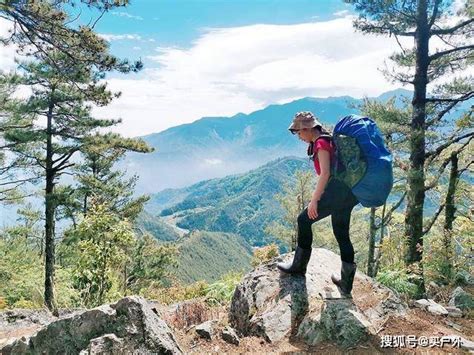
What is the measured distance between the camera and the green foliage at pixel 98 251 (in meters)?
6.60

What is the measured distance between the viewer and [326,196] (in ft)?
15.4

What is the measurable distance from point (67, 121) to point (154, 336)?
15.8 m

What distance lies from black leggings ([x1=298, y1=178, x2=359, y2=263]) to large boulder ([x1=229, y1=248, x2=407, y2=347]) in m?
0.55

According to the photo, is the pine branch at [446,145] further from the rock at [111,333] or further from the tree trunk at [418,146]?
the rock at [111,333]

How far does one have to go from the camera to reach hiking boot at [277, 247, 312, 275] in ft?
16.9

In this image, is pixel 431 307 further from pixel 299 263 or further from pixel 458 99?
pixel 458 99

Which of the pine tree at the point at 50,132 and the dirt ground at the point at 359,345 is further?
the pine tree at the point at 50,132

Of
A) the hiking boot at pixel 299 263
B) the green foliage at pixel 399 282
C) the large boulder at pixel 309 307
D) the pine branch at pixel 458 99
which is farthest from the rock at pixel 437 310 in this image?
the pine branch at pixel 458 99

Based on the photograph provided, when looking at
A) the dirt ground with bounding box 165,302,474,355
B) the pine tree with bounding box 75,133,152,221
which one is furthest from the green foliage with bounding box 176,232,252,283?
the dirt ground with bounding box 165,302,474,355

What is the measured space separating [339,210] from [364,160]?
70 centimetres

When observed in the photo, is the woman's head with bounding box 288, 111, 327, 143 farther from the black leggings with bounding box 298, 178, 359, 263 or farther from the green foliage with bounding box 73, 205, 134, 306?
the green foliage with bounding box 73, 205, 134, 306

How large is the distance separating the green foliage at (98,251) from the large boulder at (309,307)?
2354 mm

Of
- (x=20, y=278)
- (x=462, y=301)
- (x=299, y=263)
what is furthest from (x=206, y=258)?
(x=299, y=263)

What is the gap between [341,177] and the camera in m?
4.55
